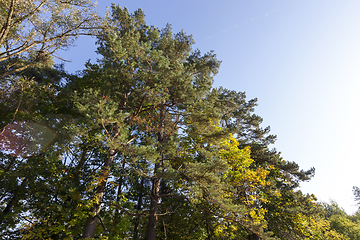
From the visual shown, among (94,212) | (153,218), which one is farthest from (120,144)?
(153,218)

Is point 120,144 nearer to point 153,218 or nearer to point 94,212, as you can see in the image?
point 94,212

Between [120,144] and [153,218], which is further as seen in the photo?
[153,218]

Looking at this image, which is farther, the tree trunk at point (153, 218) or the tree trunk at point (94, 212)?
the tree trunk at point (153, 218)

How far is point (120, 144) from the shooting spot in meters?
6.63

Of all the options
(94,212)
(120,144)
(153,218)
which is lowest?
(94,212)

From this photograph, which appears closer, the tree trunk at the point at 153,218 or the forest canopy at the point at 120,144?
the forest canopy at the point at 120,144

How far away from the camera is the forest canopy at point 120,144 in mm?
6980

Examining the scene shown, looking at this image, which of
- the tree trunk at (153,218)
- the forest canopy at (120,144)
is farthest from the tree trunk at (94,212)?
the tree trunk at (153,218)

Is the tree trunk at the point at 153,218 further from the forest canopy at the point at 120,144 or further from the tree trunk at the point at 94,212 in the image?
the tree trunk at the point at 94,212

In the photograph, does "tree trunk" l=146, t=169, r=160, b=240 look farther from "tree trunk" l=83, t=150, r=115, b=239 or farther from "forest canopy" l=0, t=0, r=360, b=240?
"tree trunk" l=83, t=150, r=115, b=239

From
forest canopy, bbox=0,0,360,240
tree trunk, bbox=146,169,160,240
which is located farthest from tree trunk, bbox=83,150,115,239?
tree trunk, bbox=146,169,160,240

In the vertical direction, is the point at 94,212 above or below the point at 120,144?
below

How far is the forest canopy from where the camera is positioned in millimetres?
6980

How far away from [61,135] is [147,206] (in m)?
7.48
